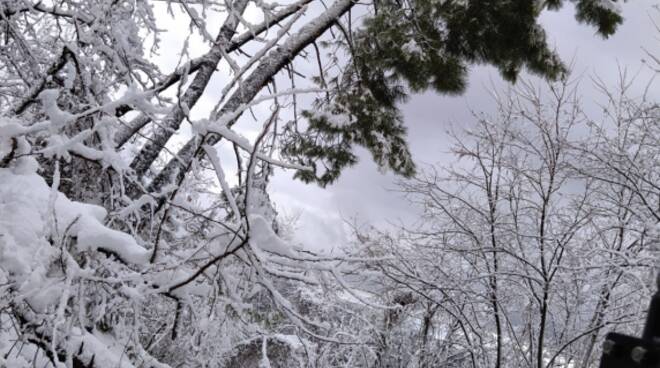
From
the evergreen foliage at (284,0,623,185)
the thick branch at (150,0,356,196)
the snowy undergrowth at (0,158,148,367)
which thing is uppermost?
the evergreen foliage at (284,0,623,185)

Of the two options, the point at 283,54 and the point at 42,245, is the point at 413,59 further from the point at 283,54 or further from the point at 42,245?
the point at 42,245

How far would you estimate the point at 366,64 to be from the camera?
746cm

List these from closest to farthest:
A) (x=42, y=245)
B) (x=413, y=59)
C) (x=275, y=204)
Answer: (x=42, y=245) → (x=275, y=204) → (x=413, y=59)

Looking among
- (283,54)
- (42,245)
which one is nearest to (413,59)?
(283,54)

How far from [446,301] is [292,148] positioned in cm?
405

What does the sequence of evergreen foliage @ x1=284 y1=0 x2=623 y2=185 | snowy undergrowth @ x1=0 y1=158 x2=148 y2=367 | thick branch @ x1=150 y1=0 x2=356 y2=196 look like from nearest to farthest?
snowy undergrowth @ x1=0 y1=158 x2=148 y2=367, thick branch @ x1=150 y1=0 x2=356 y2=196, evergreen foliage @ x1=284 y1=0 x2=623 y2=185

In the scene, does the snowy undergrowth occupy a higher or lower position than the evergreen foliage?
lower

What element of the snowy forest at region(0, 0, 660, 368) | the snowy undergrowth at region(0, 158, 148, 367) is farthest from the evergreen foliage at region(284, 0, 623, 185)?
the snowy undergrowth at region(0, 158, 148, 367)

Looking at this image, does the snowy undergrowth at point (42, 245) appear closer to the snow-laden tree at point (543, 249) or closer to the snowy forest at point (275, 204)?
the snowy forest at point (275, 204)

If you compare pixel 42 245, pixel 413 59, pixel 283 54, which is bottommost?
pixel 42 245

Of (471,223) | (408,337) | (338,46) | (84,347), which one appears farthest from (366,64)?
(408,337)

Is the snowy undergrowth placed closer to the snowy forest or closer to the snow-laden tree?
the snowy forest

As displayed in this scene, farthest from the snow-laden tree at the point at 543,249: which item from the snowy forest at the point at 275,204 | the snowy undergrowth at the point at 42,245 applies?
the snowy undergrowth at the point at 42,245

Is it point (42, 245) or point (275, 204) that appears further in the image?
point (275, 204)
